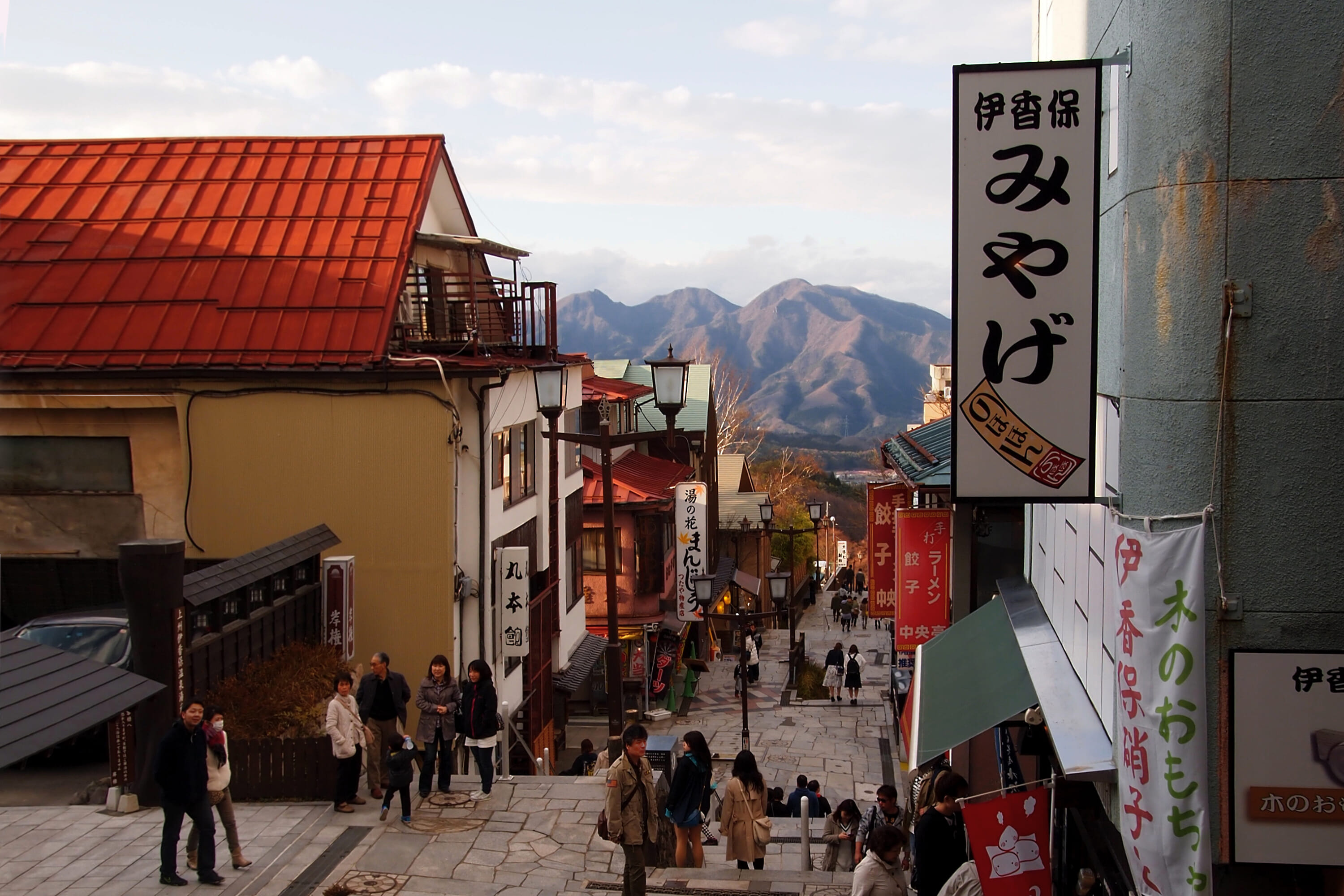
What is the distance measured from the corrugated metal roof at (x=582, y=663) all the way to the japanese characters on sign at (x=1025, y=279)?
19.4 meters

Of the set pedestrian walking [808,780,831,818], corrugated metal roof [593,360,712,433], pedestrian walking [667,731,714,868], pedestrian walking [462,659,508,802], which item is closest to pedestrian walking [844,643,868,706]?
corrugated metal roof [593,360,712,433]

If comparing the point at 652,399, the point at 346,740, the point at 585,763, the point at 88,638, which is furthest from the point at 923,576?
the point at 652,399

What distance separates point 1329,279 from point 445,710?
1025cm

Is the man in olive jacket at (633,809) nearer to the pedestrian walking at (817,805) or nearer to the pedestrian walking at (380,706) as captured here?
the pedestrian walking at (380,706)

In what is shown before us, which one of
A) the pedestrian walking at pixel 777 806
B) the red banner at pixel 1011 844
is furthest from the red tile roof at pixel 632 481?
the red banner at pixel 1011 844

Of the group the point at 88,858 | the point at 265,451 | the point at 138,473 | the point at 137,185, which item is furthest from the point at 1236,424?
the point at 137,185

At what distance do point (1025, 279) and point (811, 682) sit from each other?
1206 inches

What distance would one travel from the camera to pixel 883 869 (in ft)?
29.6

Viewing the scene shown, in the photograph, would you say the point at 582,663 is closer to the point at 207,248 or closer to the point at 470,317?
the point at 470,317

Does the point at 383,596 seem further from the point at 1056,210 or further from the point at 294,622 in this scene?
the point at 1056,210

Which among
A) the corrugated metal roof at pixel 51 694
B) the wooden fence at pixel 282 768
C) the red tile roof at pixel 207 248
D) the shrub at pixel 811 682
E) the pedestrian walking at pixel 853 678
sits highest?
the red tile roof at pixel 207 248

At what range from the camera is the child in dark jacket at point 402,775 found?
12.7m

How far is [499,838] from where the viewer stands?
12.7 metres

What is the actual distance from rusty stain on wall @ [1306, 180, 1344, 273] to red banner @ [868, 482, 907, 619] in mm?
13766
